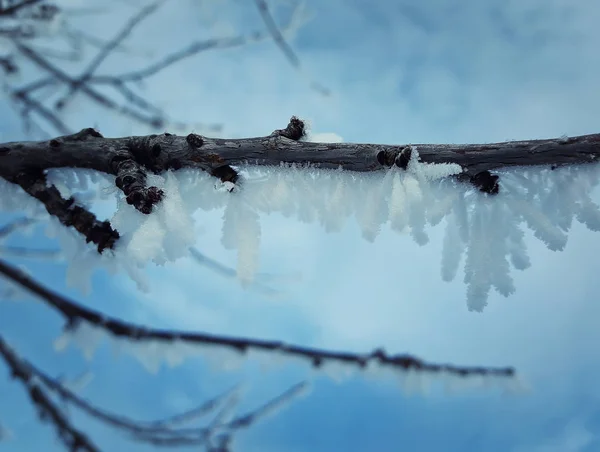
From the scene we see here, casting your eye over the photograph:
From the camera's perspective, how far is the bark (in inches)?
27.0

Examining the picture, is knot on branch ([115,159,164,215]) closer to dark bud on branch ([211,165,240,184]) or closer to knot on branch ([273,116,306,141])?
dark bud on branch ([211,165,240,184])

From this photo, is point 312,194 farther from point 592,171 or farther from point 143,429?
point 143,429

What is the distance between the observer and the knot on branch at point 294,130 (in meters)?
0.85

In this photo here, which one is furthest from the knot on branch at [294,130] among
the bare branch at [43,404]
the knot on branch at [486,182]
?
the bare branch at [43,404]

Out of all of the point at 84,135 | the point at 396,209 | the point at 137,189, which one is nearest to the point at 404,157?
the point at 396,209

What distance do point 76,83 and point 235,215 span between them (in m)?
2.07

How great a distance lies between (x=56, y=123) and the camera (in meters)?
2.57

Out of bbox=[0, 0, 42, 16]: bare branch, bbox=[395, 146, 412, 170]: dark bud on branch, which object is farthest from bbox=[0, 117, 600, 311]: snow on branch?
bbox=[0, 0, 42, 16]: bare branch

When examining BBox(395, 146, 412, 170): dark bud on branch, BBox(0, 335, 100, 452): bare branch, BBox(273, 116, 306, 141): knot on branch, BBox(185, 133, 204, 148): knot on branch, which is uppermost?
BBox(273, 116, 306, 141): knot on branch

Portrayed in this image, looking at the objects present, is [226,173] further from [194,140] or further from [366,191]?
[366,191]

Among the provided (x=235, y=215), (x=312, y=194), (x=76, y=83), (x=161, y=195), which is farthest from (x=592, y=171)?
(x=76, y=83)

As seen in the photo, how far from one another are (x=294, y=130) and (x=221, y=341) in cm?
116

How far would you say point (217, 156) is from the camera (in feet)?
2.75

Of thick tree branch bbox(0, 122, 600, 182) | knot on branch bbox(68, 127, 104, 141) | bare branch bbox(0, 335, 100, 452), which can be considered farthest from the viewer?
bare branch bbox(0, 335, 100, 452)
